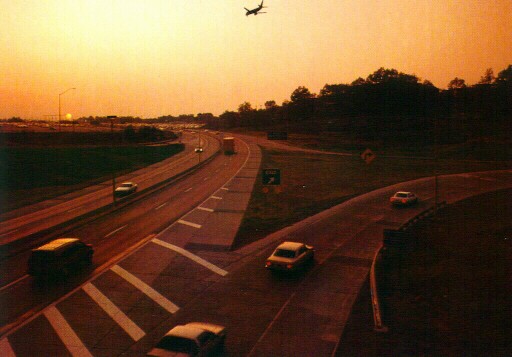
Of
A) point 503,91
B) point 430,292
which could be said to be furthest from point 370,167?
point 503,91

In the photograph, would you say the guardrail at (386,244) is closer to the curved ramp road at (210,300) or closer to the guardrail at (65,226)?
the curved ramp road at (210,300)

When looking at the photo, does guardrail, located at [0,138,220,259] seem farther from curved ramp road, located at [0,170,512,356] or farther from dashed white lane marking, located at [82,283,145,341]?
dashed white lane marking, located at [82,283,145,341]

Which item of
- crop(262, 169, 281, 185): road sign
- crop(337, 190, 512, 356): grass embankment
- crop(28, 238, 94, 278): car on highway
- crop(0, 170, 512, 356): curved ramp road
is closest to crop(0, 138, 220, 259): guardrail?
crop(28, 238, 94, 278): car on highway

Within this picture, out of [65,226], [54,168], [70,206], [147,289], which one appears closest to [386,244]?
[147,289]

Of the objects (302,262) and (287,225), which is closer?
(302,262)

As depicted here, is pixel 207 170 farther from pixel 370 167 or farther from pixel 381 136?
pixel 381 136

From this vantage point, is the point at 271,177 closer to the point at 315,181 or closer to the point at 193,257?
the point at 193,257

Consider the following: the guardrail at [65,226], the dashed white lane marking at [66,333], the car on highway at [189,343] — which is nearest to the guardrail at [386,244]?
the car on highway at [189,343]
